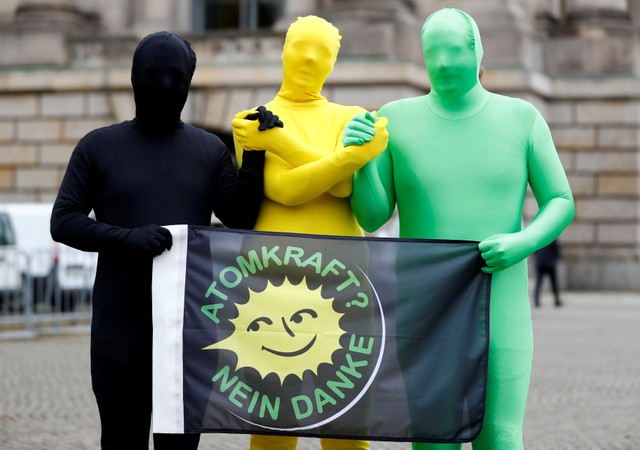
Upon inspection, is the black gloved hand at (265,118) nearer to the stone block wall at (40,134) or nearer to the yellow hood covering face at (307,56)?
the yellow hood covering face at (307,56)

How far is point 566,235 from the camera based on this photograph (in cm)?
2550

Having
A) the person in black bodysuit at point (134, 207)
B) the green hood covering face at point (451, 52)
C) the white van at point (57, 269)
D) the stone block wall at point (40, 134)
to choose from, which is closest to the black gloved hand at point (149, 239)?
the person in black bodysuit at point (134, 207)

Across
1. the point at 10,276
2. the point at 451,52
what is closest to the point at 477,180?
the point at 451,52

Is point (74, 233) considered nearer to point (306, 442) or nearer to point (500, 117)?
point (500, 117)

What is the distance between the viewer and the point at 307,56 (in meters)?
4.74

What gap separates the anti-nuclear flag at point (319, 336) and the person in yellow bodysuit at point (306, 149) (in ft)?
0.67

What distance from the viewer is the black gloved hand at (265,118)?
4.55 metres

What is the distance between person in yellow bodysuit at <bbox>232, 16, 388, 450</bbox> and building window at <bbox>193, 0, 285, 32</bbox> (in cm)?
1834

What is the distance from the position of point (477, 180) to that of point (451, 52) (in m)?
0.46

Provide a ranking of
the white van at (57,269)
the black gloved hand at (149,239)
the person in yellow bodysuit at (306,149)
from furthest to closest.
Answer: the white van at (57,269) → the person in yellow bodysuit at (306,149) → the black gloved hand at (149,239)

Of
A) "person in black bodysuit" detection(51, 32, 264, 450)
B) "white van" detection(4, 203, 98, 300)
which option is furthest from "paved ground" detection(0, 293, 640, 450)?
"person in black bodysuit" detection(51, 32, 264, 450)

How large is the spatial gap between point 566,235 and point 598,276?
1.02 meters

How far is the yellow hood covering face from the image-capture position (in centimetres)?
475

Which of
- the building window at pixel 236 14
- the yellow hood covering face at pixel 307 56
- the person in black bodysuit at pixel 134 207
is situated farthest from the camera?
the building window at pixel 236 14
